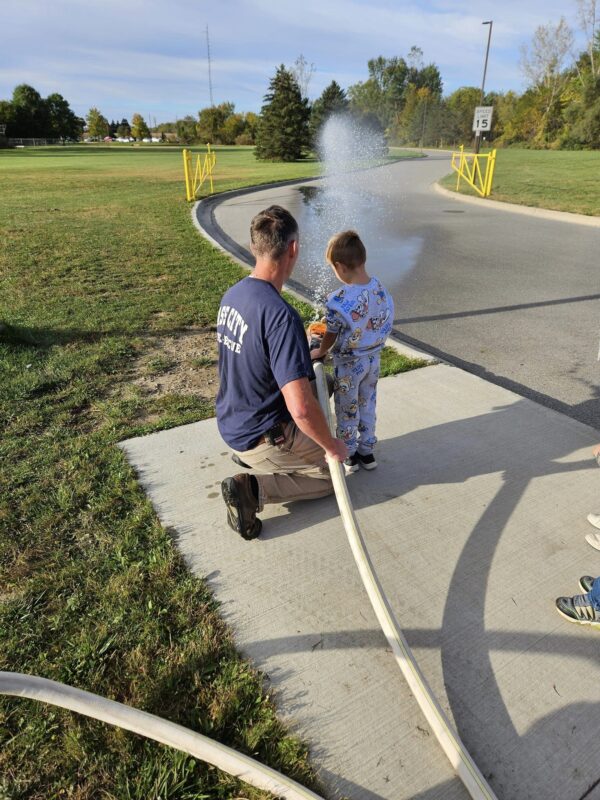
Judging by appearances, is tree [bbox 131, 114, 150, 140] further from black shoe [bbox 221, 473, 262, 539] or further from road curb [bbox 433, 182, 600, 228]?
black shoe [bbox 221, 473, 262, 539]

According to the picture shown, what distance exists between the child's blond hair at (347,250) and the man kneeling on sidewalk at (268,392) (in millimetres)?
344

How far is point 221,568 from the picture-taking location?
249 centimetres

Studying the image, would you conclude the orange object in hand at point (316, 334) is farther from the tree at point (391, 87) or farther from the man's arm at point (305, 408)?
the tree at point (391, 87)

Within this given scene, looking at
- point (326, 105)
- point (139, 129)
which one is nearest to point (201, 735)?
point (326, 105)

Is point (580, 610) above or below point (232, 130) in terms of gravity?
below

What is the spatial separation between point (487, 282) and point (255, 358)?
252 inches

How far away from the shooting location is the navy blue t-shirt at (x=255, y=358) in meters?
2.28

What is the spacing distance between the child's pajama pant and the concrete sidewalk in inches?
9.1

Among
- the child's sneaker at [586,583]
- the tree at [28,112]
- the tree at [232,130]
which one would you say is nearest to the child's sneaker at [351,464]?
the child's sneaker at [586,583]

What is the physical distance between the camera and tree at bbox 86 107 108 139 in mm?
112750

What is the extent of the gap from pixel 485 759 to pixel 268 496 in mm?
1449

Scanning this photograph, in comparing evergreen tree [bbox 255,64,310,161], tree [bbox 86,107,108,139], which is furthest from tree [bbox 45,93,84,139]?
evergreen tree [bbox 255,64,310,161]

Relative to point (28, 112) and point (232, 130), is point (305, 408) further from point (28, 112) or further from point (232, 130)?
point (28, 112)

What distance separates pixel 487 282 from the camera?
7871 mm
